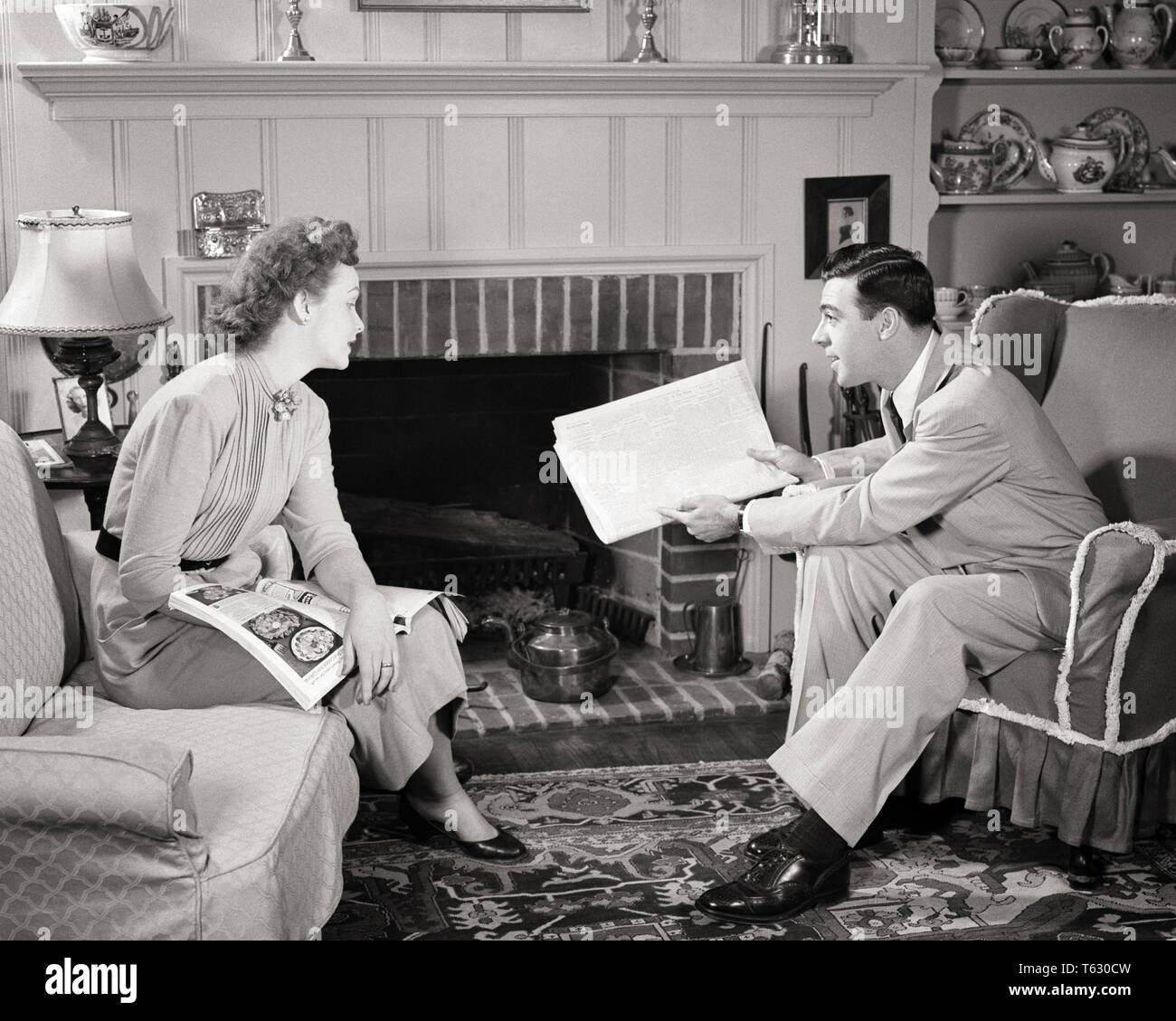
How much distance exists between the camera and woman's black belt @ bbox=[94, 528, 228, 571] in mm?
2385

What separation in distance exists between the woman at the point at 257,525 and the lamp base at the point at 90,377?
2.14ft

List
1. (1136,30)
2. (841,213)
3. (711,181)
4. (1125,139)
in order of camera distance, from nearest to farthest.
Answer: (711,181), (841,213), (1136,30), (1125,139)

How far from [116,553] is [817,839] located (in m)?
1.28

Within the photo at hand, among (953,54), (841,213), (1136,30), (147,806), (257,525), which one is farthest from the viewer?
(1136,30)

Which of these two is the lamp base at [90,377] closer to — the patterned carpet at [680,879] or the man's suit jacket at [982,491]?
the patterned carpet at [680,879]

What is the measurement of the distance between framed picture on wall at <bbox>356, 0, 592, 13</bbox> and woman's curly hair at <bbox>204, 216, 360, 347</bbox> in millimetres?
1071

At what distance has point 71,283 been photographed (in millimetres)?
2875

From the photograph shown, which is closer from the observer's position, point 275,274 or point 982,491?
point 275,274

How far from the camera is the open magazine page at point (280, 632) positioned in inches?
86.5

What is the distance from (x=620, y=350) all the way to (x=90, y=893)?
2229 millimetres

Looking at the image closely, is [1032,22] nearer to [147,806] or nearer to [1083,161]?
[1083,161]

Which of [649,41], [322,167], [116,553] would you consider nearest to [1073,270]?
[649,41]

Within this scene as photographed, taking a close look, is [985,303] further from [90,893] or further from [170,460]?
[90,893]

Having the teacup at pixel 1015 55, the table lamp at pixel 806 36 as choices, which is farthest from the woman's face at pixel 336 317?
the teacup at pixel 1015 55
